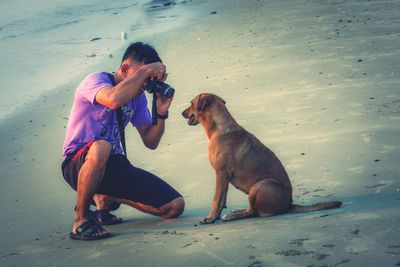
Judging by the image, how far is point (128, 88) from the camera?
5.30m

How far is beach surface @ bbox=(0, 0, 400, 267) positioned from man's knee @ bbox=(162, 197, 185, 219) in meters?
0.08

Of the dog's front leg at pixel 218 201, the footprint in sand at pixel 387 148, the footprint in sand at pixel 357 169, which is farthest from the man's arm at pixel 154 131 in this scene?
the footprint in sand at pixel 387 148

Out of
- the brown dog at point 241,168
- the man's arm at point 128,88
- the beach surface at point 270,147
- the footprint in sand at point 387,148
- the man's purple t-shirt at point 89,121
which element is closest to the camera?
the beach surface at point 270,147

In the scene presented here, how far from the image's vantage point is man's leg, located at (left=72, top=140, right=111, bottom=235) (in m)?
5.58

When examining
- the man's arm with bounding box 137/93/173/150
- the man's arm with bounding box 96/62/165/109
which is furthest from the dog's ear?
the man's arm with bounding box 96/62/165/109

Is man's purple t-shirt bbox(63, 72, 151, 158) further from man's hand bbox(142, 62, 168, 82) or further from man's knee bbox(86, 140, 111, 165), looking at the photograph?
man's hand bbox(142, 62, 168, 82)

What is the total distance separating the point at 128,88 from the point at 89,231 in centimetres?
101

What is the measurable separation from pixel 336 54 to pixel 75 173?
6585 millimetres

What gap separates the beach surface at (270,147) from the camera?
4609mm

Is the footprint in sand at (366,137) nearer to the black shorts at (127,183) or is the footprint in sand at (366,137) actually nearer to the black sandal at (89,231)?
the black shorts at (127,183)

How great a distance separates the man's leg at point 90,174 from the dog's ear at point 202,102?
0.91 m

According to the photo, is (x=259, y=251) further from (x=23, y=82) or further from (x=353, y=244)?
(x=23, y=82)

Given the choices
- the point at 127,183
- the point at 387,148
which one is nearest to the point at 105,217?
the point at 127,183

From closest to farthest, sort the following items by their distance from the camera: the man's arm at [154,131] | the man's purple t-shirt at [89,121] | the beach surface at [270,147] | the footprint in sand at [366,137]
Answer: the beach surface at [270,147]
the man's purple t-shirt at [89,121]
the man's arm at [154,131]
the footprint in sand at [366,137]
